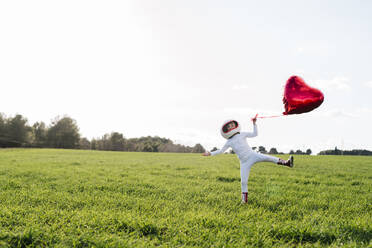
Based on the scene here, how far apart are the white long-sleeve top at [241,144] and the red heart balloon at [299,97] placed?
0.92 metres

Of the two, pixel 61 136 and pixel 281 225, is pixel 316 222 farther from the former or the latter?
pixel 61 136

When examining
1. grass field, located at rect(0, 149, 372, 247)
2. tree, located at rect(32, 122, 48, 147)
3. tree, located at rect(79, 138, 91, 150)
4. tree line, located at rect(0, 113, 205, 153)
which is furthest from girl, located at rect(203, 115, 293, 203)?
tree, located at rect(79, 138, 91, 150)

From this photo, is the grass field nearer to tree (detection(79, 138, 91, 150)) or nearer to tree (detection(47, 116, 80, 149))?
tree (detection(47, 116, 80, 149))

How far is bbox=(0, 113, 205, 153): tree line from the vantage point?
180ft

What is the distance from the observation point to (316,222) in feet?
13.6

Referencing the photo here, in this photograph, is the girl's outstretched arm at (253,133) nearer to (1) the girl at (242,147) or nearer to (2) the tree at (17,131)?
(1) the girl at (242,147)

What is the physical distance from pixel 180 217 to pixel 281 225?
1.77 meters

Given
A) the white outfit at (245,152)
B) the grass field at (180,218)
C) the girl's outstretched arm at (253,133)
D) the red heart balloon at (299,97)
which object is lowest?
the grass field at (180,218)

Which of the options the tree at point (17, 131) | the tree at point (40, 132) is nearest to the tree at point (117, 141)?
the tree at point (40, 132)

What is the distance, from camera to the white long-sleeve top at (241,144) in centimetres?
545

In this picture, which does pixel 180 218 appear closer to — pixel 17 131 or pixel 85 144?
pixel 17 131

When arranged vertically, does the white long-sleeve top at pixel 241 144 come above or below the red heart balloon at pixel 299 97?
below

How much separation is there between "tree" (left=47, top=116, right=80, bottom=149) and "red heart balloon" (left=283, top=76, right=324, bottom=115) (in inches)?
2716

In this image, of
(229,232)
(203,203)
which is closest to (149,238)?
(229,232)
